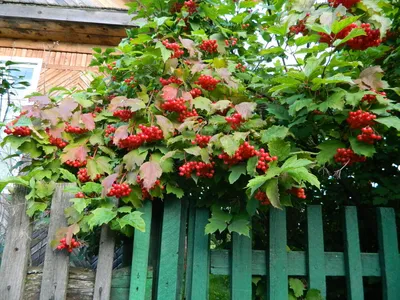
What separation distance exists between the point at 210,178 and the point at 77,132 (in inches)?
33.1

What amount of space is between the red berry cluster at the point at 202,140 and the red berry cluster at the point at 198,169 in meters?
0.09

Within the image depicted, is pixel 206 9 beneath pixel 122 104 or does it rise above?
above

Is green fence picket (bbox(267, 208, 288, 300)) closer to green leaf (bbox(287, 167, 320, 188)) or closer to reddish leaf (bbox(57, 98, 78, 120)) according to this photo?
green leaf (bbox(287, 167, 320, 188))

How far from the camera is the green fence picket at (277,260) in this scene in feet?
6.14

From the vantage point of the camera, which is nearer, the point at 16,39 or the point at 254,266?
the point at 254,266

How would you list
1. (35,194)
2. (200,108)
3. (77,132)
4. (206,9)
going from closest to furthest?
1. (35,194)
2. (200,108)
3. (77,132)
4. (206,9)

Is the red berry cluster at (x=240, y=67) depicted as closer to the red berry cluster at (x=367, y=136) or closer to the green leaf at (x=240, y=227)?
the red berry cluster at (x=367, y=136)

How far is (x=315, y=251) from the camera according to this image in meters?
1.92

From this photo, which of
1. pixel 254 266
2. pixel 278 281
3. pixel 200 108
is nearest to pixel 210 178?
pixel 200 108

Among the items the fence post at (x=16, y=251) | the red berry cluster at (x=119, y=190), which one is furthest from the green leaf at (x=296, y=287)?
the fence post at (x=16, y=251)

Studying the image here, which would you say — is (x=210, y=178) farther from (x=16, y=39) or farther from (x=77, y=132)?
Answer: (x=16, y=39)

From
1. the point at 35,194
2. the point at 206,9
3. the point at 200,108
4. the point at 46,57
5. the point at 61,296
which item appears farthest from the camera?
the point at 46,57

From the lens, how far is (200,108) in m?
1.98

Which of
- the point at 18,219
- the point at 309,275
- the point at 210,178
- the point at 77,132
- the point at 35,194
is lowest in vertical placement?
the point at 309,275
